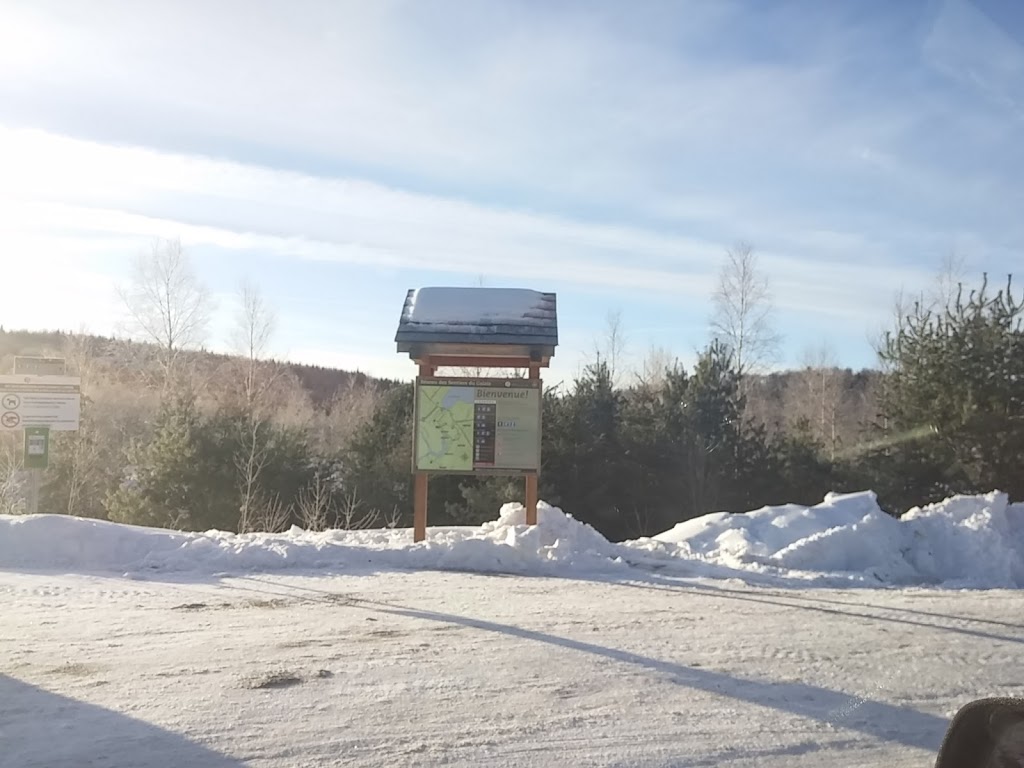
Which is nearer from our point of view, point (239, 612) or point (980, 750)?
point (980, 750)

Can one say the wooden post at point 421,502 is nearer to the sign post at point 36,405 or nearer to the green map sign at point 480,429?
the green map sign at point 480,429

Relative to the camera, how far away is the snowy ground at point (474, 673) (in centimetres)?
506

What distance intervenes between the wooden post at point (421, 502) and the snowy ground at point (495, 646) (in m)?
0.27

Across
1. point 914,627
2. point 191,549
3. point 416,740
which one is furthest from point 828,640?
point 191,549

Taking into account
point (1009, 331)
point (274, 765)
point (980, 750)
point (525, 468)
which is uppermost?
point (1009, 331)

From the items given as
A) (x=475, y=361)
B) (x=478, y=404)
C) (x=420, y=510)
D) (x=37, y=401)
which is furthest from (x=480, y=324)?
(x=37, y=401)

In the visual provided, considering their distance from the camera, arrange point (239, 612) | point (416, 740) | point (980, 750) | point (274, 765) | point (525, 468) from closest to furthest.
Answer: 1. point (980, 750)
2. point (274, 765)
3. point (416, 740)
4. point (239, 612)
5. point (525, 468)

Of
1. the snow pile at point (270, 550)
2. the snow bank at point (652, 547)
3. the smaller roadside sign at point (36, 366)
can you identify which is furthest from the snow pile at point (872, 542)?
the smaller roadside sign at point (36, 366)

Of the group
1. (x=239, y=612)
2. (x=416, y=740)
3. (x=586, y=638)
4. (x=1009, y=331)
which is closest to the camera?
(x=416, y=740)

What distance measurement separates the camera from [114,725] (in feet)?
17.0

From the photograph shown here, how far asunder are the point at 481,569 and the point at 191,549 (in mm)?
3422

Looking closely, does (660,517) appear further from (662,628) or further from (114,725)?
(114,725)

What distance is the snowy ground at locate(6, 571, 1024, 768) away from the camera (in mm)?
5059

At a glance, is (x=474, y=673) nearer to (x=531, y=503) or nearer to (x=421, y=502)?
(x=531, y=503)
